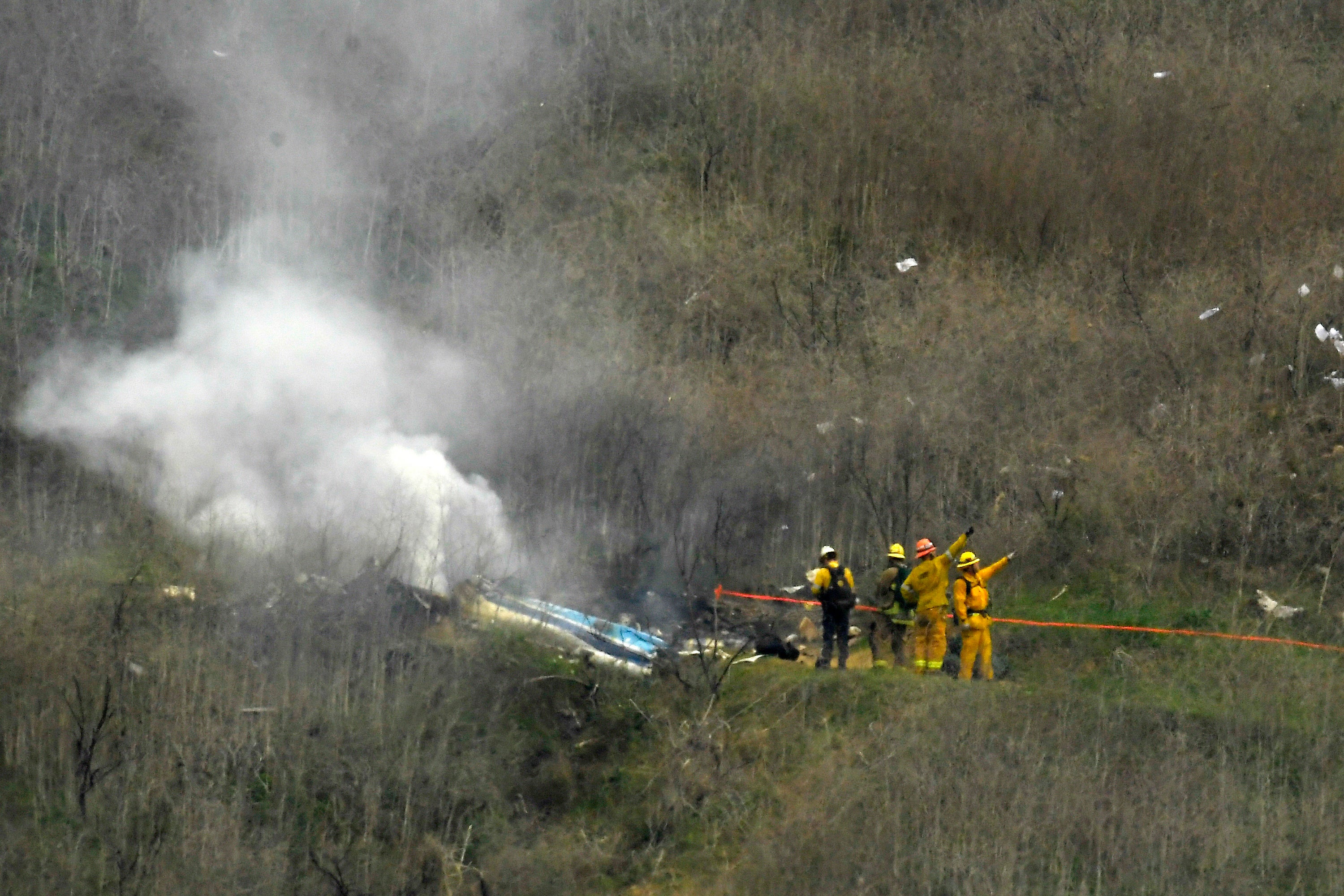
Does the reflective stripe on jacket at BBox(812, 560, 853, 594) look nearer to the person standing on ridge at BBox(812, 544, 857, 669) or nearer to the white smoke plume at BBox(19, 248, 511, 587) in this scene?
the person standing on ridge at BBox(812, 544, 857, 669)

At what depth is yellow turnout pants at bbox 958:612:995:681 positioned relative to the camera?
527 inches

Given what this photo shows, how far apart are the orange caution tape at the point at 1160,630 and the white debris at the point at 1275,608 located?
0.31 m

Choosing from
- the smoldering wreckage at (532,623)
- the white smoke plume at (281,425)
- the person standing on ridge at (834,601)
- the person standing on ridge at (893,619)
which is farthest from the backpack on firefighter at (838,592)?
the white smoke plume at (281,425)

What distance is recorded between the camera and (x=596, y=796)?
13.4 meters

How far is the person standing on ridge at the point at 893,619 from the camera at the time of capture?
44.2 ft

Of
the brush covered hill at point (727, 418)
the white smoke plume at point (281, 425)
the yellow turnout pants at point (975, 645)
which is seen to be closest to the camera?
the brush covered hill at point (727, 418)

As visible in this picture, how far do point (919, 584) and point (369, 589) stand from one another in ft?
15.0

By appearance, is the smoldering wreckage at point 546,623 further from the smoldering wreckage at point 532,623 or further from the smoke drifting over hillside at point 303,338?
the smoke drifting over hillside at point 303,338

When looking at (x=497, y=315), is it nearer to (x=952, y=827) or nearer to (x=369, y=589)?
(x=369, y=589)

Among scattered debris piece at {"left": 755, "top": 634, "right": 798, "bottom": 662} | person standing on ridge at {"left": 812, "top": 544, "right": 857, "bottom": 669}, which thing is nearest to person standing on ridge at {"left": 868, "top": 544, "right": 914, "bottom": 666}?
person standing on ridge at {"left": 812, "top": 544, "right": 857, "bottom": 669}

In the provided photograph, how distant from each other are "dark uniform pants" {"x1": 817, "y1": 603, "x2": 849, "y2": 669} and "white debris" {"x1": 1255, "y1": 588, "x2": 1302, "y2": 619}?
3625mm

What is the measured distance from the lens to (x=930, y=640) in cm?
1348

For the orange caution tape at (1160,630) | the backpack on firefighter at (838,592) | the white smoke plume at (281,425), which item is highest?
the white smoke plume at (281,425)

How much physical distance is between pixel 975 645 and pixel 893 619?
2.24 feet
